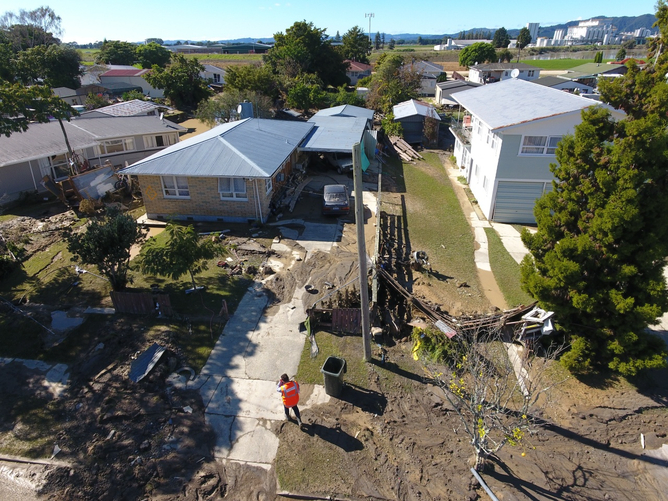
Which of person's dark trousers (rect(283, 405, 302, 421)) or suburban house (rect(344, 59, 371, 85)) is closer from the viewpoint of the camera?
person's dark trousers (rect(283, 405, 302, 421))

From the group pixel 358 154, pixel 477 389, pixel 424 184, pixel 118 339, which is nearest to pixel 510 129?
pixel 424 184

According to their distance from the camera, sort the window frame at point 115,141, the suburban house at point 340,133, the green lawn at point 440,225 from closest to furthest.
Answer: the green lawn at point 440,225, the suburban house at point 340,133, the window frame at point 115,141

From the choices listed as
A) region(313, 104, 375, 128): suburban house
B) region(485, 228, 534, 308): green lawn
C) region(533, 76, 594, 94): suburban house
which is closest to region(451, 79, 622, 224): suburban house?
region(485, 228, 534, 308): green lawn

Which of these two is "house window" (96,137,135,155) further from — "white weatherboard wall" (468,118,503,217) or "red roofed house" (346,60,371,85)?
"red roofed house" (346,60,371,85)

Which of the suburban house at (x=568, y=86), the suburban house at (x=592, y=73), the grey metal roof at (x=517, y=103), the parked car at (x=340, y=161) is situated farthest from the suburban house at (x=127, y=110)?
the suburban house at (x=592, y=73)

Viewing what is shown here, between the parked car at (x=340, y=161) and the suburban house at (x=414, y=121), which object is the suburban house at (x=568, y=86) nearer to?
the suburban house at (x=414, y=121)
